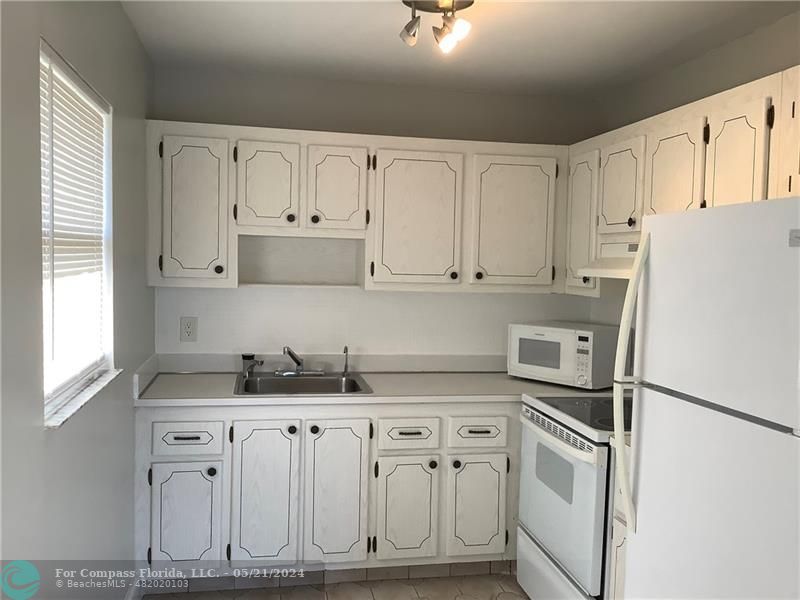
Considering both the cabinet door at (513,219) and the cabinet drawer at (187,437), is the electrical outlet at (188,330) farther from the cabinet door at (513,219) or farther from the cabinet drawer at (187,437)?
the cabinet door at (513,219)

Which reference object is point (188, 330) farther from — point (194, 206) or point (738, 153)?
point (738, 153)

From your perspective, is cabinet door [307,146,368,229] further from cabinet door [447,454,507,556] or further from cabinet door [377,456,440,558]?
cabinet door [447,454,507,556]

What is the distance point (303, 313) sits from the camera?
11.3 feet

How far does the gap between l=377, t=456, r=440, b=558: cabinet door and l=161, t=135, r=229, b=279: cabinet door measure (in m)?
1.26

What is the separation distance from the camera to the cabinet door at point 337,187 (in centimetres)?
311

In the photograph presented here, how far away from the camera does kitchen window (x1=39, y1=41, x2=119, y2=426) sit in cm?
159

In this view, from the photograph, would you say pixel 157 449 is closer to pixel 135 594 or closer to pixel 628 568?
pixel 135 594

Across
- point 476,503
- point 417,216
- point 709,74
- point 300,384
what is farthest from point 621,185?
point 300,384

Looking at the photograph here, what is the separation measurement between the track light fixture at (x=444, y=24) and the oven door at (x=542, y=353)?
1541 millimetres

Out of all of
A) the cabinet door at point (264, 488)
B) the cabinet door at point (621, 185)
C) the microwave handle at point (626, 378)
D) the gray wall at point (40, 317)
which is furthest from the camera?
the cabinet door at point (264, 488)

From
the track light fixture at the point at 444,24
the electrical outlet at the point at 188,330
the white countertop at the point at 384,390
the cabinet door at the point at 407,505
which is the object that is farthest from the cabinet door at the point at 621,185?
the electrical outlet at the point at 188,330

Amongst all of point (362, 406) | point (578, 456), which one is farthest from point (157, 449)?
point (578, 456)

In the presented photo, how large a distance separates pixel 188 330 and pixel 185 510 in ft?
3.06

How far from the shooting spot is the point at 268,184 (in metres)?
3.07
